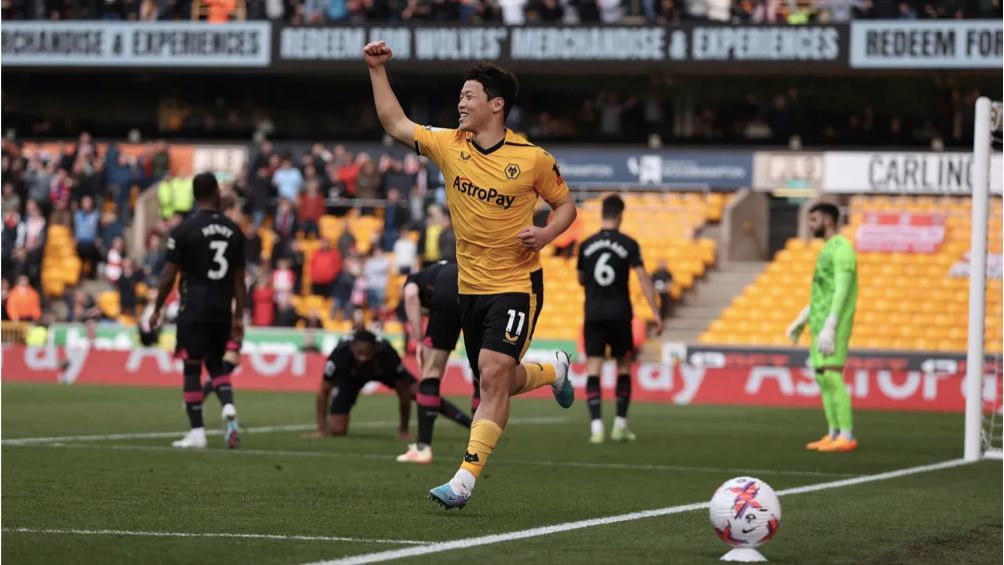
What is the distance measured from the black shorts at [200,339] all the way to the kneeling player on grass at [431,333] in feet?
5.14

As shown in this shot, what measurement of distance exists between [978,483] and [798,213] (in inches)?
906

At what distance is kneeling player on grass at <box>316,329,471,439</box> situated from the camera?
15.3 m

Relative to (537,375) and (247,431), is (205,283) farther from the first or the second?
(537,375)

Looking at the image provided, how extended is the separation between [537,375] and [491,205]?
41.1 inches

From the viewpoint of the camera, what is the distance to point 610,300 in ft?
52.1

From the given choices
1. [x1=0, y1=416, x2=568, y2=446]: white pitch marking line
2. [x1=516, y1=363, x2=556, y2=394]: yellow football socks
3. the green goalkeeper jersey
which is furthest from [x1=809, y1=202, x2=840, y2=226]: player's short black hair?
[x1=516, y1=363, x2=556, y2=394]: yellow football socks

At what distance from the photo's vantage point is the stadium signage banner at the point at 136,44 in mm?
37656

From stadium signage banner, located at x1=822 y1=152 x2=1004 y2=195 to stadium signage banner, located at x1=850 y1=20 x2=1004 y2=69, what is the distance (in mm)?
1756

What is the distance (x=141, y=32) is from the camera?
3834cm

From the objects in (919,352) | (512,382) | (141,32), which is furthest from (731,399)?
(141,32)

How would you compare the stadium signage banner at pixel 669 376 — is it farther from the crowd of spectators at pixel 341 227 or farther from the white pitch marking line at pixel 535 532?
the white pitch marking line at pixel 535 532

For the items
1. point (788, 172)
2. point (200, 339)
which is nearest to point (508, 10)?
point (788, 172)

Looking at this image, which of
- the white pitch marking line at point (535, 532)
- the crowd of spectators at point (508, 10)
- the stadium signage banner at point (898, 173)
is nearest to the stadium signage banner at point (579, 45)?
the crowd of spectators at point (508, 10)

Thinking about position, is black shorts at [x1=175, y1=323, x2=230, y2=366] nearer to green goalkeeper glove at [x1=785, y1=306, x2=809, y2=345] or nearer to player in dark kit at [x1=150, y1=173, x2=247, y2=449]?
player in dark kit at [x1=150, y1=173, x2=247, y2=449]
